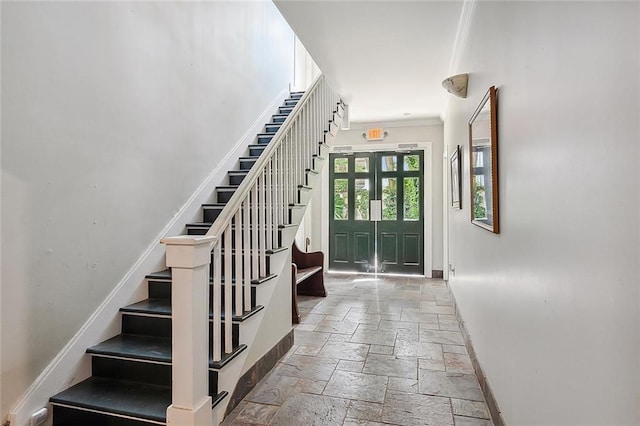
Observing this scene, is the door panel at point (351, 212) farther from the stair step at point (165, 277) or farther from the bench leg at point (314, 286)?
the stair step at point (165, 277)

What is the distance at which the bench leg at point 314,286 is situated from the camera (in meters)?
5.07

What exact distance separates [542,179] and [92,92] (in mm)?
2422

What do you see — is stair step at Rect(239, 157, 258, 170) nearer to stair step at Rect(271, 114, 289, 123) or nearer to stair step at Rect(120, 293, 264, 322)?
stair step at Rect(271, 114, 289, 123)

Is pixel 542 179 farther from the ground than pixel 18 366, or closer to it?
farther from the ground

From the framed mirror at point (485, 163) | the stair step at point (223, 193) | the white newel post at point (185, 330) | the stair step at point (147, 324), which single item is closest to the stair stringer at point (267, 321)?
the white newel post at point (185, 330)

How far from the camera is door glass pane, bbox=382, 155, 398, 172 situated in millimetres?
6570

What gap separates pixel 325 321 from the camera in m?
3.88

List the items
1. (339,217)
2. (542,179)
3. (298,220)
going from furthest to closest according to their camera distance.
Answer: (339,217) → (298,220) → (542,179)

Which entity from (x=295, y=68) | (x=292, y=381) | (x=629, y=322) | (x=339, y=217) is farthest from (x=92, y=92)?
(x=339, y=217)

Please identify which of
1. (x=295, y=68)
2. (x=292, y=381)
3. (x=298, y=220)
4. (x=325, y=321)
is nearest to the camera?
(x=292, y=381)

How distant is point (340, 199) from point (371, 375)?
445 centimetres

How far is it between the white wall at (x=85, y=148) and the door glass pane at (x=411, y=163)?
3.95m

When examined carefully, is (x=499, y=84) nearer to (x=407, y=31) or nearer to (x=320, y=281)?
(x=407, y=31)

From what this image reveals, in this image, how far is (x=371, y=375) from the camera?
259cm
